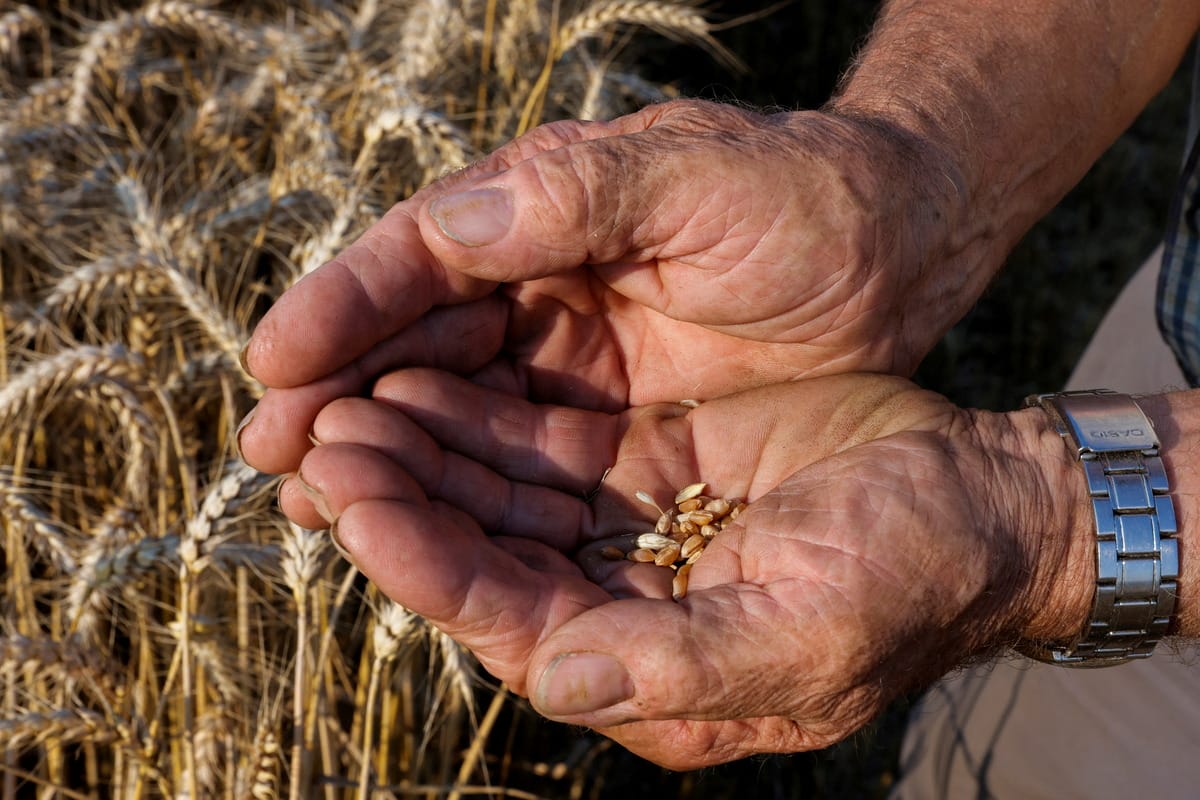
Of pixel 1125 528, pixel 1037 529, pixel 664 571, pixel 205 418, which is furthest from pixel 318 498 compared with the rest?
pixel 205 418

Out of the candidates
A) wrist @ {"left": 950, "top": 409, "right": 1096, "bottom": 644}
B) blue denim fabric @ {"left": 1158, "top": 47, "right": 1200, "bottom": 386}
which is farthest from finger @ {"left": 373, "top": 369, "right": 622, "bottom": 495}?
blue denim fabric @ {"left": 1158, "top": 47, "right": 1200, "bottom": 386}

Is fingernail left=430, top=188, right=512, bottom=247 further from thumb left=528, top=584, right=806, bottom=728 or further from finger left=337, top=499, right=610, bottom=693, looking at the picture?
thumb left=528, top=584, right=806, bottom=728

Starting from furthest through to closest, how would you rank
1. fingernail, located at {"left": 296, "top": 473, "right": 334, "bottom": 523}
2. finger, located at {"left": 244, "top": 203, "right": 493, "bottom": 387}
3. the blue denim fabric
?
the blue denim fabric
finger, located at {"left": 244, "top": 203, "right": 493, "bottom": 387}
fingernail, located at {"left": 296, "top": 473, "right": 334, "bottom": 523}

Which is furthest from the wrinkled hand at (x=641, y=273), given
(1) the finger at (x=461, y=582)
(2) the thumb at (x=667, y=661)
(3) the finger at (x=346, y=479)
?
(2) the thumb at (x=667, y=661)

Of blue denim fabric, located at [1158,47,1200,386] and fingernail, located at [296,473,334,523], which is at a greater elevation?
blue denim fabric, located at [1158,47,1200,386]

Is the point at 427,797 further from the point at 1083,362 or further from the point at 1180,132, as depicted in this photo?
the point at 1180,132

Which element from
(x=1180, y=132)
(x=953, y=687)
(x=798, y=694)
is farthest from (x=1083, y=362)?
(x=1180, y=132)
